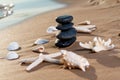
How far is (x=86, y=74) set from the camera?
3465 mm

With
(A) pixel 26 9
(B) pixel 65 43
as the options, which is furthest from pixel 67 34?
(A) pixel 26 9

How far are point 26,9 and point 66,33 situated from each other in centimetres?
502

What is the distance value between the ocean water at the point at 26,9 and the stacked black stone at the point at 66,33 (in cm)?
295

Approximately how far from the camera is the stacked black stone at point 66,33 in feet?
14.7

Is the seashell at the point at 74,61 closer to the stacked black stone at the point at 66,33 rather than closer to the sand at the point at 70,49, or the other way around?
the sand at the point at 70,49

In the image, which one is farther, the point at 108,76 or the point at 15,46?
the point at 15,46

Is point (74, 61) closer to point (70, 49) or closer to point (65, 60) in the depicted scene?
point (65, 60)

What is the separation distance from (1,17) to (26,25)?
4.91 ft

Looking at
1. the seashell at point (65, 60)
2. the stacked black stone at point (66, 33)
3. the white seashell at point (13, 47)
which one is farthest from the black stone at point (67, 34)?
the white seashell at point (13, 47)

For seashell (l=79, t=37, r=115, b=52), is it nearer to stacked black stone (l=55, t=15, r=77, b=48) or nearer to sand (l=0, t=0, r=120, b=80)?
sand (l=0, t=0, r=120, b=80)

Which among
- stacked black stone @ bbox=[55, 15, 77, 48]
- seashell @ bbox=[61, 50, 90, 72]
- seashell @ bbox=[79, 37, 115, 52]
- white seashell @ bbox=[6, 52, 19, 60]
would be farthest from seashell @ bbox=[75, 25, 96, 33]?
seashell @ bbox=[61, 50, 90, 72]

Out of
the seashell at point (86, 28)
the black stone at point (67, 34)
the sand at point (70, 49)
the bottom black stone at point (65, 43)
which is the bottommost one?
the sand at point (70, 49)

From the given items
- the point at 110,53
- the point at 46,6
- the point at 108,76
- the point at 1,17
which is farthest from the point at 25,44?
the point at 46,6

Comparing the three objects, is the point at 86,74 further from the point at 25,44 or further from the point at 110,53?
the point at 25,44
